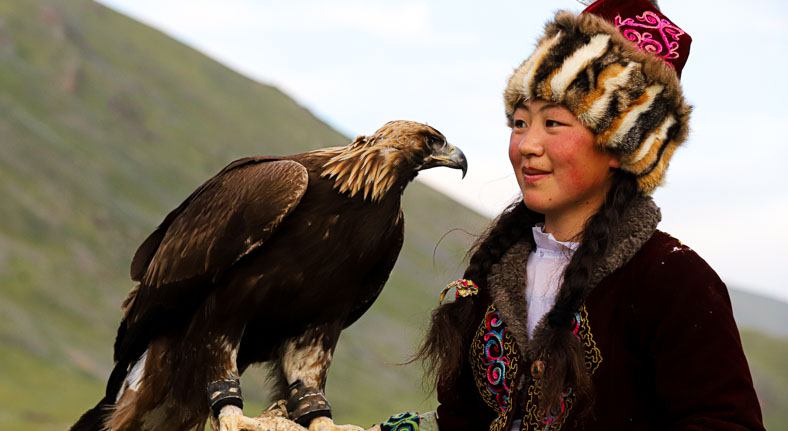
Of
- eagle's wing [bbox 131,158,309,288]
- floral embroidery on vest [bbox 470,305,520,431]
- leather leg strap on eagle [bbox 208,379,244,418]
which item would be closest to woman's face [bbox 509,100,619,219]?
floral embroidery on vest [bbox 470,305,520,431]

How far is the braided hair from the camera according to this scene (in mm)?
4176

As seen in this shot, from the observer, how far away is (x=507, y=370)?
4.56 meters

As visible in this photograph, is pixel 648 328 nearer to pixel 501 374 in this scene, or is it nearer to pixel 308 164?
pixel 501 374

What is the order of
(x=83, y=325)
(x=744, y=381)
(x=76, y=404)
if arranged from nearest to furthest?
(x=744, y=381) → (x=76, y=404) → (x=83, y=325)

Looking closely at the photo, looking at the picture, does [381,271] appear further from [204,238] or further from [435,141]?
[204,238]

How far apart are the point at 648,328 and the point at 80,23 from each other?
128481 mm

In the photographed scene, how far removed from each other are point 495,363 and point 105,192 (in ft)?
307

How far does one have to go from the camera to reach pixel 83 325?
7494 centimetres

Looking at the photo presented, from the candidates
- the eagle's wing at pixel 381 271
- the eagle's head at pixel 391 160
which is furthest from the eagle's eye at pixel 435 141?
the eagle's wing at pixel 381 271

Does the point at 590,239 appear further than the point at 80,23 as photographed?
No

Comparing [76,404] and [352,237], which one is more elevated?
[352,237]

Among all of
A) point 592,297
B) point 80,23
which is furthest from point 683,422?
point 80,23

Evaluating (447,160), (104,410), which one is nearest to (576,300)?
(447,160)

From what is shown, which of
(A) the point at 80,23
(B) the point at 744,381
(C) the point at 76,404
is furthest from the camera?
(A) the point at 80,23
